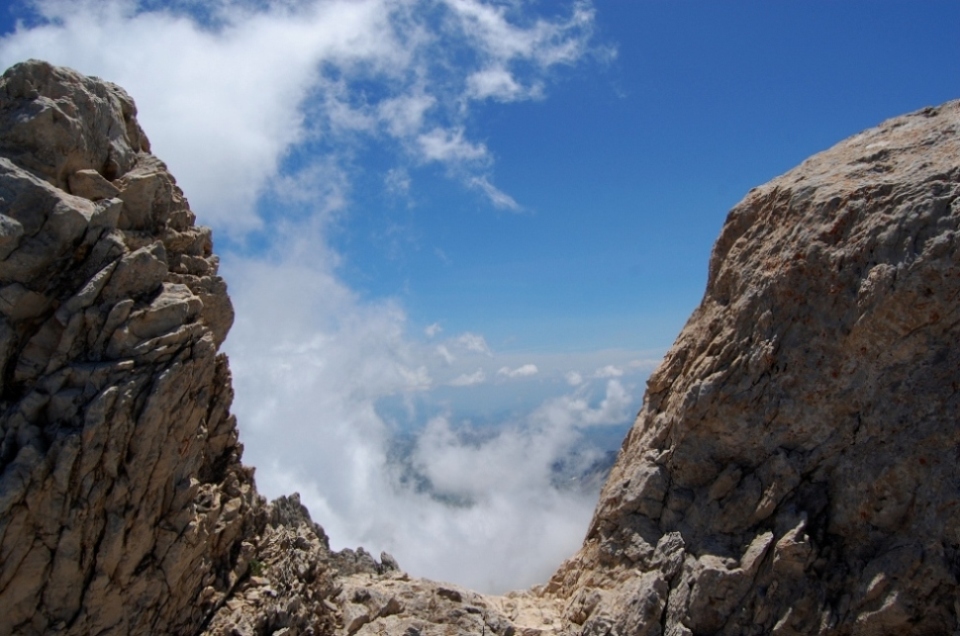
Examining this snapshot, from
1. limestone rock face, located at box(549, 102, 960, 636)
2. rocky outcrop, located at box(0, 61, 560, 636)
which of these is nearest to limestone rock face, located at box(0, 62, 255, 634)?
rocky outcrop, located at box(0, 61, 560, 636)

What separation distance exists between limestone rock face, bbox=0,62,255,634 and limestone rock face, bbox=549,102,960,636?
587 inches

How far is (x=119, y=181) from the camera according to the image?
891 inches

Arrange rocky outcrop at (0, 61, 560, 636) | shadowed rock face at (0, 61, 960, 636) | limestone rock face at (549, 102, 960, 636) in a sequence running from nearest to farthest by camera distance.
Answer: limestone rock face at (549, 102, 960, 636) < shadowed rock face at (0, 61, 960, 636) < rocky outcrop at (0, 61, 560, 636)

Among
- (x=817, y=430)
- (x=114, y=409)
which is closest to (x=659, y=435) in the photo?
(x=817, y=430)

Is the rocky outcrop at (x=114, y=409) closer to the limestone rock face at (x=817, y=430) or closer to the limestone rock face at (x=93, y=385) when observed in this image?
the limestone rock face at (x=93, y=385)

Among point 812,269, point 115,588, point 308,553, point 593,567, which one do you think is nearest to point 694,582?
point 593,567

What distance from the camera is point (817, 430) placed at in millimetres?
21281

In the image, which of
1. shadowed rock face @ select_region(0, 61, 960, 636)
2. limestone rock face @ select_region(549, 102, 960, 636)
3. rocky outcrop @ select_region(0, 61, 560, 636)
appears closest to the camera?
limestone rock face @ select_region(549, 102, 960, 636)

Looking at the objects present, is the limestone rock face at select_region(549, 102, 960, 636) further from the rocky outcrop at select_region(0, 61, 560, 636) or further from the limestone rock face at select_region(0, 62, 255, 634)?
the limestone rock face at select_region(0, 62, 255, 634)

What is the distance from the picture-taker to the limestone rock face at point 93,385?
Result: 63.1 ft

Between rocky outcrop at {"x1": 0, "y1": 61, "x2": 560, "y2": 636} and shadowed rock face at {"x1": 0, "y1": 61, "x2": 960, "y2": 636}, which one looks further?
rocky outcrop at {"x1": 0, "y1": 61, "x2": 560, "y2": 636}

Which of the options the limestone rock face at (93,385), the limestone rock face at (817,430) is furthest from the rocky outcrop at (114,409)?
the limestone rock face at (817,430)

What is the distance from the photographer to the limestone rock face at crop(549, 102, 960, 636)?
19031mm

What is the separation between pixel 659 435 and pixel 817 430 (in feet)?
20.1
